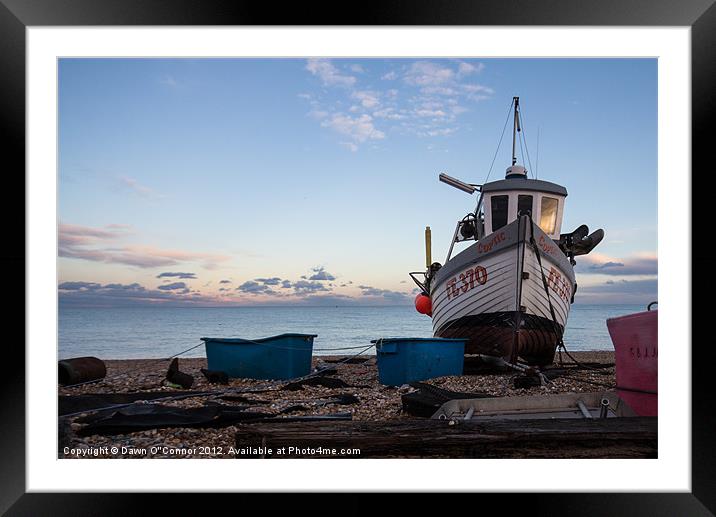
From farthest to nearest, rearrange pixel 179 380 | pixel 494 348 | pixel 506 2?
pixel 494 348
pixel 179 380
pixel 506 2

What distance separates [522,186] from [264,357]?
6.69 metres

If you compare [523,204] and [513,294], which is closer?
[513,294]

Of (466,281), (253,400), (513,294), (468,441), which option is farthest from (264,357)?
(468,441)

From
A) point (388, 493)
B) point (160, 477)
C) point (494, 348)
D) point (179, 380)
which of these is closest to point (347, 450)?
point (388, 493)

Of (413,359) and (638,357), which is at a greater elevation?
(638,357)

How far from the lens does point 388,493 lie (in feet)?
12.8

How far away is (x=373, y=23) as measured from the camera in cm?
384

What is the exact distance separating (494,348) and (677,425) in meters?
7.71

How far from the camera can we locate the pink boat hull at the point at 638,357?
18.4ft

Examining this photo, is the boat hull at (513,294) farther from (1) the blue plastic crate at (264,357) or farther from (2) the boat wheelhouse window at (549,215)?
→ (1) the blue plastic crate at (264,357)

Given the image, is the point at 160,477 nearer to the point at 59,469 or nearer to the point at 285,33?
the point at 59,469

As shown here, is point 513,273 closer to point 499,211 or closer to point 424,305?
point 499,211

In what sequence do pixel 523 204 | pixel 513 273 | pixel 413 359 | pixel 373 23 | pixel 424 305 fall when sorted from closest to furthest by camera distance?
pixel 373 23
pixel 413 359
pixel 513 273
pixel 523 204
pixel 424 305

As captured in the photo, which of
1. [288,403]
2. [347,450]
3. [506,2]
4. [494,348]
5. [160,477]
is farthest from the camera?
[494,348]
